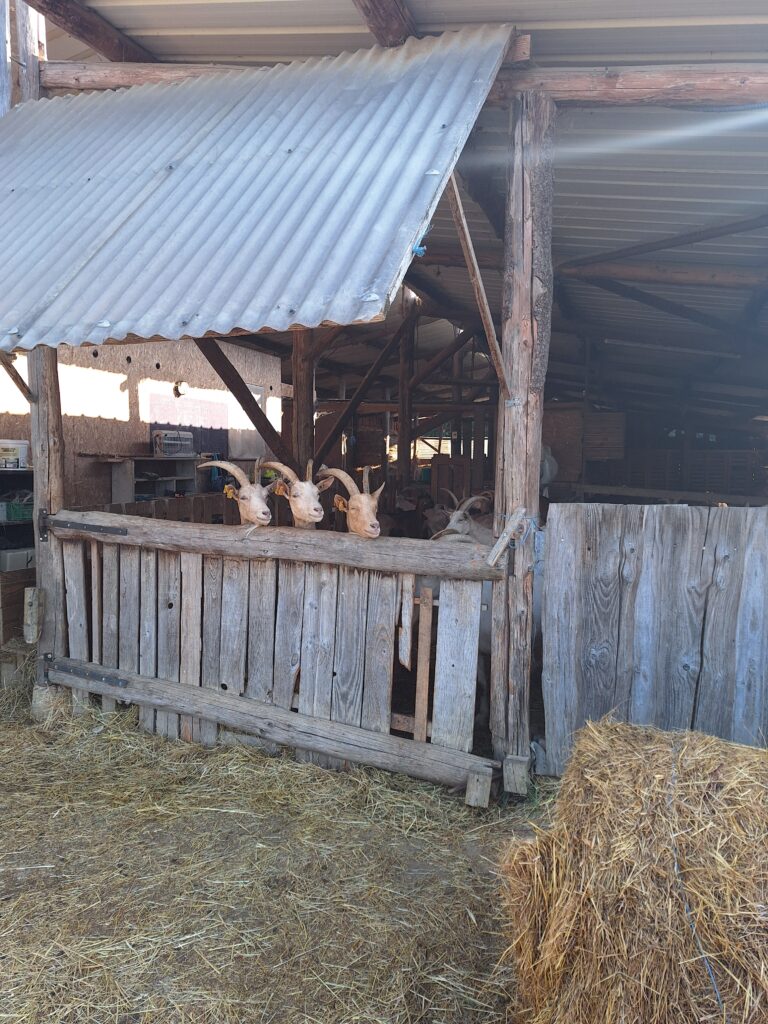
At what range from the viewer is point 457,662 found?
4418mm

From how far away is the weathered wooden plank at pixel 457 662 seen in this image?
437cm

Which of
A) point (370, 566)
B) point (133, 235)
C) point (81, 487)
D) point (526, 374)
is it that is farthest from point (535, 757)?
point (81, 487)

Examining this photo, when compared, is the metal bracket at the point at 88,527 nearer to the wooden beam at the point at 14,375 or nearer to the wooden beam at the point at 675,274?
the wooden beam at the point at 14,375

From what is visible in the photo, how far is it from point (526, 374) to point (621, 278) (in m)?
3.93

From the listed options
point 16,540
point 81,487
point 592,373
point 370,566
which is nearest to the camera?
point 370,566

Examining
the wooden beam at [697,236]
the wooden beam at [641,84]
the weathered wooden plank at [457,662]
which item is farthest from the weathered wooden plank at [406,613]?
the wooden beam at [697,236]

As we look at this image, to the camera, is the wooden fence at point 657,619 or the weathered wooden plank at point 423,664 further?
the weathered wooden plank at point 423,664

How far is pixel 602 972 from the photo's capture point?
2129 millimetres

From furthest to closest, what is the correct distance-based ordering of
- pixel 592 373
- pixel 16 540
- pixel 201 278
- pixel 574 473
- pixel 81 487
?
pixel 574 473
pixel 592 373
pixel 81 487
pixel 16 540
pixel 201 278

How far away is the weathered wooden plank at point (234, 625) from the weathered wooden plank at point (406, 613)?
3.87 ft

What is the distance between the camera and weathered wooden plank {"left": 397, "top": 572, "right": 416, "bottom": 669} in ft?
14.8

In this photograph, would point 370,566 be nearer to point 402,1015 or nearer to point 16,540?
point 402,1015

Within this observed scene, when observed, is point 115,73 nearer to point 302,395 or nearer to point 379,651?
point 302,395

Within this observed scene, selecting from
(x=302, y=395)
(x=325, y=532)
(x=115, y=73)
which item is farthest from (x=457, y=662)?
(x=115, y=73)
